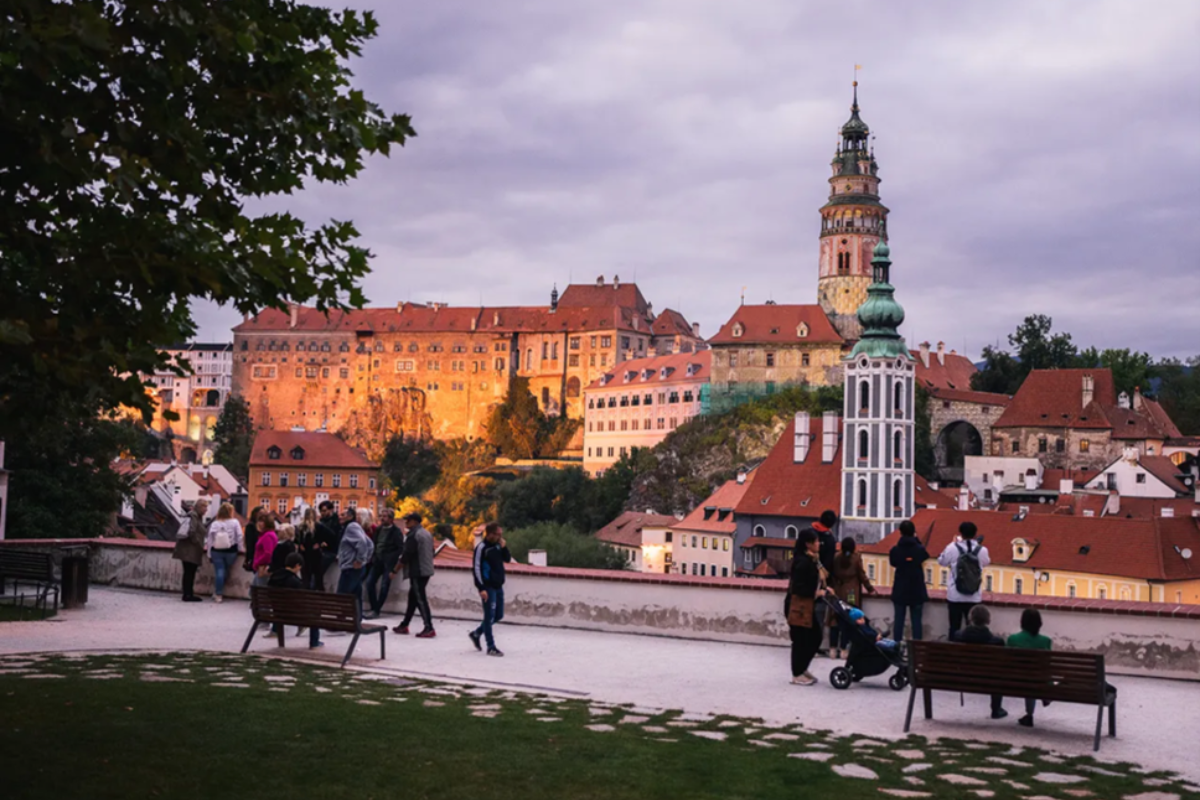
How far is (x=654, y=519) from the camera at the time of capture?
288ft

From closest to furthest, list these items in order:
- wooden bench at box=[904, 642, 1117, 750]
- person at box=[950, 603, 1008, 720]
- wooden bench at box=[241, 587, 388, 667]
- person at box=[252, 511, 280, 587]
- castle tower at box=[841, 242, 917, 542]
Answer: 1. wooden bench at box=[904, 642, 1117, 750]
2. person at box=[950, 603, 1008, 720]
3. wooden bench at box=[241, 587, 388, 667]
4. person at box=[252, 511, 280, 587]
5. castle tower at box=[841, 242, 917, 542]

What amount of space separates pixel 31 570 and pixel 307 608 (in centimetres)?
495

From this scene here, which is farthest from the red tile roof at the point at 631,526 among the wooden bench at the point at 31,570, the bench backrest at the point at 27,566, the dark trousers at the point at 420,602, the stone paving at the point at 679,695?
the stone paving at the point at 679,695

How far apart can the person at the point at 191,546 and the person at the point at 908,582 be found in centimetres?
859

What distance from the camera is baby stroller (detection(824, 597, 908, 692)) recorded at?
11008 mm

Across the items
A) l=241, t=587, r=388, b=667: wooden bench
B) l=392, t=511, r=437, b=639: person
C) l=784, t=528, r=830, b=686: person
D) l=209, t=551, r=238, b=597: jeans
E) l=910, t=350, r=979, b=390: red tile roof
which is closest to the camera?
l=784, t=528, r=830, b=686: person

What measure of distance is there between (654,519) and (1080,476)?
90.5 feet

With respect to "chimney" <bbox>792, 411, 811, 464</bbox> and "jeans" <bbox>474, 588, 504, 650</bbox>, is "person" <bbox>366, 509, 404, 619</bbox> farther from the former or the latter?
"chimney" <bbox>792, 411, 811, 464</bbox>

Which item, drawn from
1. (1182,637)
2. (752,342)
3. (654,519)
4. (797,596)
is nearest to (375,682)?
(797,596)

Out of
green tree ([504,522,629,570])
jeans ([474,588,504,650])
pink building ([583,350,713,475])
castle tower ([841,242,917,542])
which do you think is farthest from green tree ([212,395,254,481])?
jeans ([474,588,504,650])

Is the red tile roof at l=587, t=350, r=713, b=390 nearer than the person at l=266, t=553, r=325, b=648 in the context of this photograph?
No

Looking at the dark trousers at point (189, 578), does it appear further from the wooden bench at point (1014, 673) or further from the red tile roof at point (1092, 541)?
the red tile roof at point (1092, 541)

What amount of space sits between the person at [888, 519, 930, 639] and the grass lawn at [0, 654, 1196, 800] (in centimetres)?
340

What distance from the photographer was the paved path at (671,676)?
9.31m
